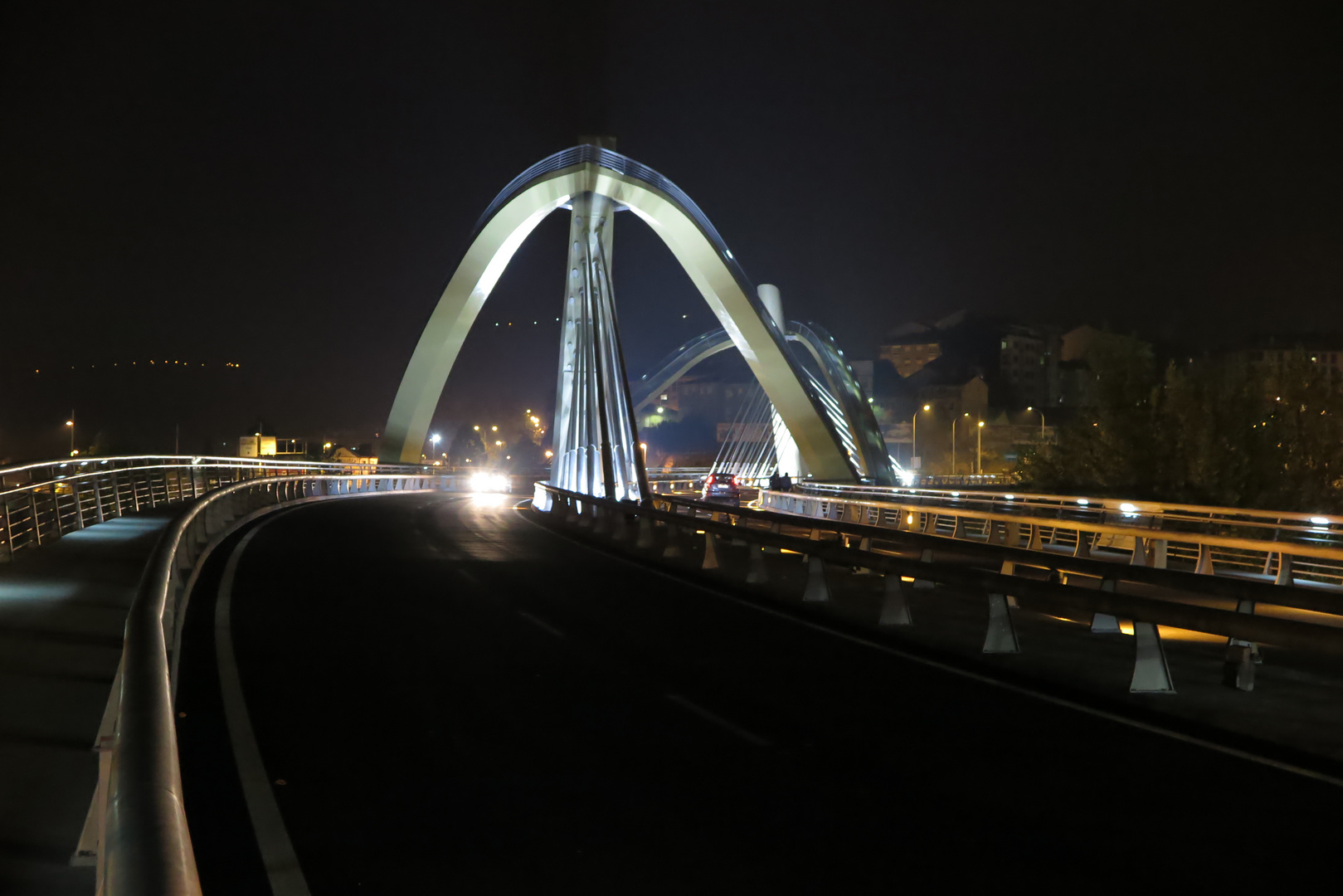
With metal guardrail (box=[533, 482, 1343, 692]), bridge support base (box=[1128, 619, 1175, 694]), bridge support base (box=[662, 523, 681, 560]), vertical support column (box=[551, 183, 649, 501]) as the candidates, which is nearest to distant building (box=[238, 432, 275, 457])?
vertical support column (box=[551, 183, 649, 501])

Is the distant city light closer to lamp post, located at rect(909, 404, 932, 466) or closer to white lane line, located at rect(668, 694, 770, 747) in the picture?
lamp post, located at rect(909, 404, 932, 466)

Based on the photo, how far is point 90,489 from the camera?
26.9 metres

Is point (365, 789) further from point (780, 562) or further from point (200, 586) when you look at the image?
point (780, 562)

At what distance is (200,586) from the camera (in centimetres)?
1741

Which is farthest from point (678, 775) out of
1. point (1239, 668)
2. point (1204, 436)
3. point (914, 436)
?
point (914, 436)

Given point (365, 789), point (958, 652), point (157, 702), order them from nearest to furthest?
point (157, 702) → point (365, 789) → point (958, 652)

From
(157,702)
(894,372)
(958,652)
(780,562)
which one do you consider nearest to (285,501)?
(780,562)

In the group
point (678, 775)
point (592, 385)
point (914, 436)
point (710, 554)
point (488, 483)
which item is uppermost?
point (914, 436)

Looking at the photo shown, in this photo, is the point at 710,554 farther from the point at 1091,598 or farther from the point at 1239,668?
the point at 1239,668

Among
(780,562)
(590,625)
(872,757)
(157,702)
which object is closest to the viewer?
(157,702)

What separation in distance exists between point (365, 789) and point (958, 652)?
7.57 meters

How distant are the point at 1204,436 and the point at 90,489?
40.3m

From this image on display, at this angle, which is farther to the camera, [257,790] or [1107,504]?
[1107,504]

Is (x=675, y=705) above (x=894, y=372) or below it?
below
